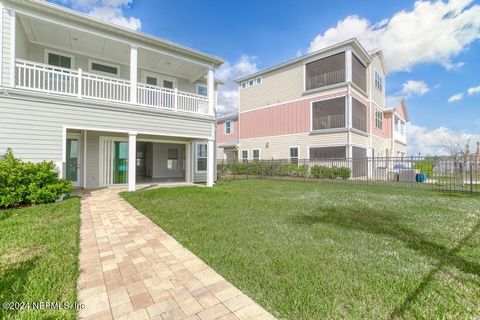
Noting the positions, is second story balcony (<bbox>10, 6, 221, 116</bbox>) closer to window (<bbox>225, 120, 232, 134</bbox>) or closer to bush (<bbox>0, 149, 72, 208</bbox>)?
bush (<bbox>0, 149, 72, 208</bbox>)

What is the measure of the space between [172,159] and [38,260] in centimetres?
1145

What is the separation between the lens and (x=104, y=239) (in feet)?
13.5

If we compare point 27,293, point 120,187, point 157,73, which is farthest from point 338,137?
point 27,293

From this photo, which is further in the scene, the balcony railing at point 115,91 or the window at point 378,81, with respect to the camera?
the window at point 378,81

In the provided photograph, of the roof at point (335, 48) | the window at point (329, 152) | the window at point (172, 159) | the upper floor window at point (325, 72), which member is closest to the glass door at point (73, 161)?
the window at point (172, 159)

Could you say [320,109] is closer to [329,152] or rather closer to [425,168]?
[329,152]

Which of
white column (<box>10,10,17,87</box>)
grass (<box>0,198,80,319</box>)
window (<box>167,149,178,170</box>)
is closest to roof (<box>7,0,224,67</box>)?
white column (<box>10,10,17,87</box>)

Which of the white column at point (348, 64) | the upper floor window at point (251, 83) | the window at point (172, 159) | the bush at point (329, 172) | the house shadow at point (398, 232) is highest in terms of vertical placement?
the upper floor window at point (251, 83)

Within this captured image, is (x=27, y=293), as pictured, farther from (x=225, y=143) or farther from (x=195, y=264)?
(x=225, y=143)

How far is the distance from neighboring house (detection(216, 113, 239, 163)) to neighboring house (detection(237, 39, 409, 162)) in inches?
65.7

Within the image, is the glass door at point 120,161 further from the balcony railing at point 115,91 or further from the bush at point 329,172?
the bush at point 329,172

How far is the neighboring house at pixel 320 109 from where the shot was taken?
15891mm

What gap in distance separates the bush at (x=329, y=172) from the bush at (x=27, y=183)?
13323 millimetres

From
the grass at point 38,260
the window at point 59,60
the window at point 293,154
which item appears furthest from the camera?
the window at point 293,154
